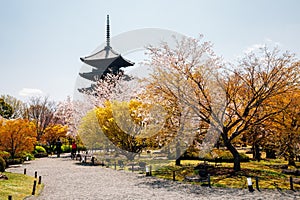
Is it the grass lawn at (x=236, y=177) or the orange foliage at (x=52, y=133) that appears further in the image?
the orange foliage at (x=52, y=133)

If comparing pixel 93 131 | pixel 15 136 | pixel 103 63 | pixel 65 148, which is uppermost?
pixel 103 63

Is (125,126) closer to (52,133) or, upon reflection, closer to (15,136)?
(15,136)

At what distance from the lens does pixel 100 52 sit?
158 feet

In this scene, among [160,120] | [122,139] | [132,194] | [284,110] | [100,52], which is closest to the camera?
[132,194]

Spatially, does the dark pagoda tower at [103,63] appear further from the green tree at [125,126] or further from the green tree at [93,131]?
the green tree at [125,126]

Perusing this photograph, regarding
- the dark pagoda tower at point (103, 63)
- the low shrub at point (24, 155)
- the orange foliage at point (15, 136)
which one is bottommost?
the low shrub at point (24, 155)

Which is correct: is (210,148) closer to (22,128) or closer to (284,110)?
(284,110)

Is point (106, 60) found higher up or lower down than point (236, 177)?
higher up

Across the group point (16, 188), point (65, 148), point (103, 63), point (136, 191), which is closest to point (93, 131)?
point (16, 188)

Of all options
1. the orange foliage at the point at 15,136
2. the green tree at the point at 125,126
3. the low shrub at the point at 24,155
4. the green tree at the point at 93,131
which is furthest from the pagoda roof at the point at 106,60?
the orange foliage at the point at 15,136

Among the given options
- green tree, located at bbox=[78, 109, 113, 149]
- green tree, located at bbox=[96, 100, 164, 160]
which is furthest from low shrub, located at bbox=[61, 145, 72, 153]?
green tree, located at bbox=[96, 100, 164, 160]

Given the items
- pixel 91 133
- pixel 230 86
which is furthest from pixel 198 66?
pixel 91 133

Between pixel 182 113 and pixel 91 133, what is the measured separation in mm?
10876

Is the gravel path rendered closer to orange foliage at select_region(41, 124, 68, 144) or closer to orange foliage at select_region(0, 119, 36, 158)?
orange foliage at select_region(0, 119, 36, 158)
